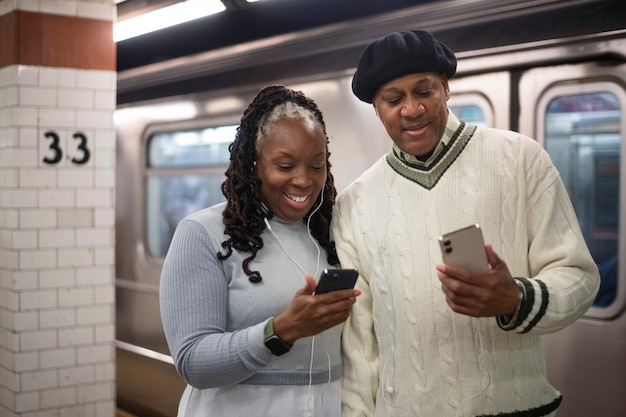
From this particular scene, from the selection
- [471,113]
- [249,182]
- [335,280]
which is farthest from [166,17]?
[335,280]

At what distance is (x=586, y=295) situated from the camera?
1.67 m

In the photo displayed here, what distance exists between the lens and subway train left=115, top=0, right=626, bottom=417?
2633 mm

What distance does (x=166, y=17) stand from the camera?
4.23 metres

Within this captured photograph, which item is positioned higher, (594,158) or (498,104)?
(498,104)

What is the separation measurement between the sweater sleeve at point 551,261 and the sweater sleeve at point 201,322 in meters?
0.66

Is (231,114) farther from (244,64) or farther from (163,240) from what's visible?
(163,240)

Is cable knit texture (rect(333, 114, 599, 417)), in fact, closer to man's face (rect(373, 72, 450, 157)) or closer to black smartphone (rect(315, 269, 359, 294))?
man's face (rect(373, 72, 450, 157))

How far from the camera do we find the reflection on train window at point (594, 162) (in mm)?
2637

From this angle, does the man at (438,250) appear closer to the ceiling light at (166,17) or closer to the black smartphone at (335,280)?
the black smartphone at (335,280)

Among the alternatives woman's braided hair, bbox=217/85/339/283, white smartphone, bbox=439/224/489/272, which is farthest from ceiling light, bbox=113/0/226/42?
white smartphone, bbox=439/224/489/272

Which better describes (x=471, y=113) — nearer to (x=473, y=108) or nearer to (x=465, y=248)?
(x=473, y=108)

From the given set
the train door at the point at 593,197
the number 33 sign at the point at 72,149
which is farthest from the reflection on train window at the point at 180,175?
the train door at the point at 593,197

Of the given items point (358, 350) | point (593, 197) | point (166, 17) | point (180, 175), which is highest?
point (166, 17)

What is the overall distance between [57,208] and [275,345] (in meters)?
3.03
